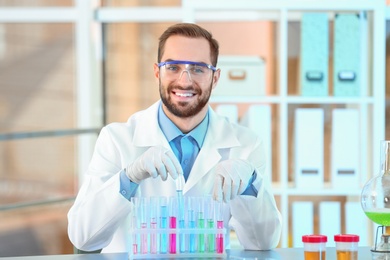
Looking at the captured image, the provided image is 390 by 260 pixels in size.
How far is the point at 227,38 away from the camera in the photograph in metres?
4.71

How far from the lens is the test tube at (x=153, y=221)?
1947mm

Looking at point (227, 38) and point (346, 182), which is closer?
point (346, 182)

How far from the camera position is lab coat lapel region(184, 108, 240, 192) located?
228 cm

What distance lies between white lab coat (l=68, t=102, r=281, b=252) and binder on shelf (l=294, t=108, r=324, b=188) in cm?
141

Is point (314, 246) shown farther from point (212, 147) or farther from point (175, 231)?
point (212, 147)

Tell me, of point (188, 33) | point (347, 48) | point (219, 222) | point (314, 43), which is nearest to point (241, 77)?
point (314, 43)

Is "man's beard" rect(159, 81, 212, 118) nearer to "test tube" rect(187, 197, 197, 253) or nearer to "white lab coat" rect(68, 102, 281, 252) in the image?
"white lab coat" rect(68, 102, 281, 252)

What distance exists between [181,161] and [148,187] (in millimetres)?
124

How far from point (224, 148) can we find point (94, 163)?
14.2 inches

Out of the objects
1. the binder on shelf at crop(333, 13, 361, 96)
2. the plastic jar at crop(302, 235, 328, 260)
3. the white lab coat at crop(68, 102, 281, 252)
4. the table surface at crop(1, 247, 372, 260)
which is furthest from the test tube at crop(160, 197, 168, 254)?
the binder on shelf at crop(333, 13, 361, 96)

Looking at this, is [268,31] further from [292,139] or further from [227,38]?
[292,139]

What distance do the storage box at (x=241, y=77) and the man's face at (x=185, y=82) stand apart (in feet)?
4.98

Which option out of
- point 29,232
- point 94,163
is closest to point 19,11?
point 29,232

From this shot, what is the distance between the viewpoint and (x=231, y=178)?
2.07 m
